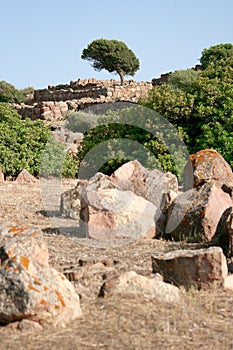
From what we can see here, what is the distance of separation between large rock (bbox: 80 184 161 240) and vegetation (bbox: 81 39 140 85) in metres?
43.7

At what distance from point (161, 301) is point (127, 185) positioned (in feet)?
20.7

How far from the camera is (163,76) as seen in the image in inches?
1833

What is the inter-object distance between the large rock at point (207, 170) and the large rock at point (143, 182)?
25.0 inches

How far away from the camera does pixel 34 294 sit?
18.0ft

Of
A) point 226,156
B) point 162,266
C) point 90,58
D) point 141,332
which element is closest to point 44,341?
point 141,332

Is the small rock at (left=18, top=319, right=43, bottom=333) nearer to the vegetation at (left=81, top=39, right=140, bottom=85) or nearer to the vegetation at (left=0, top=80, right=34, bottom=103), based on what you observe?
the vegetation at (left=0, top=80, right=34, bottom=103)

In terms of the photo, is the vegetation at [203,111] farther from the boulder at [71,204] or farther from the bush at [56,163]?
the boulder at [71,204]

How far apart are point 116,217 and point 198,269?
3455 mm

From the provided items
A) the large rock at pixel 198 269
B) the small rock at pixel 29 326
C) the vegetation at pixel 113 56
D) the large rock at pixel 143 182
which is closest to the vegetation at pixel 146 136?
the large rock at pixel 143 182

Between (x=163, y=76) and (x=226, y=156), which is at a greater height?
(x=163, y=76)

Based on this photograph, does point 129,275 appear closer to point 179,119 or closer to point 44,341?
point 44,341

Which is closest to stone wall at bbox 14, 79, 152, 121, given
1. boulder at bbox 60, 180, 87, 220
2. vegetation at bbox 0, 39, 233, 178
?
vegetation at bbox 0, 39, 233, 178

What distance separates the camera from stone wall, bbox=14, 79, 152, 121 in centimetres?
3681

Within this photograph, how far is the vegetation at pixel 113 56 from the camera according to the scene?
5425 cm
